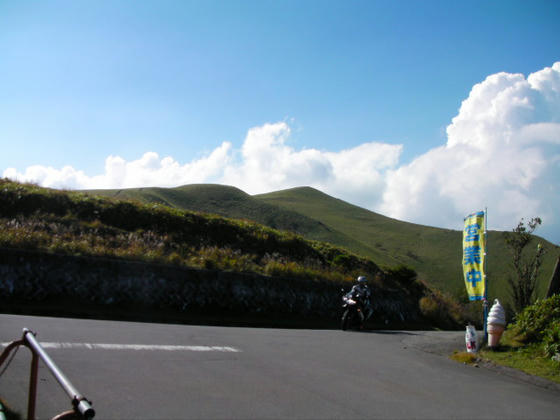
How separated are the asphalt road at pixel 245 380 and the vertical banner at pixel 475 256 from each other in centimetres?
195

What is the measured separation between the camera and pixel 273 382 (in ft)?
22.6

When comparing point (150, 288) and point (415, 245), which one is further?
point (415, 245)

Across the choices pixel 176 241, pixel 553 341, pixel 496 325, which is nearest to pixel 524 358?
pixel 553 341

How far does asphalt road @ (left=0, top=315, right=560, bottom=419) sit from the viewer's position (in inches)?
215

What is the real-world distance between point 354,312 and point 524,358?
7279mm

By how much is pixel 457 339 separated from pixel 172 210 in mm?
16554

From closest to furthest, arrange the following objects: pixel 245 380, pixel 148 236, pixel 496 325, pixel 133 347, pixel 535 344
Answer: pixel 245 380, pixel 133 347, pixel 535 344, pixel 496 325, pixel 148 236

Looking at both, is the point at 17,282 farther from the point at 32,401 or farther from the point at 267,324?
the point at 32,401

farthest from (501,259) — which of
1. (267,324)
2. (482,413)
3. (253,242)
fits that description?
(482,413)

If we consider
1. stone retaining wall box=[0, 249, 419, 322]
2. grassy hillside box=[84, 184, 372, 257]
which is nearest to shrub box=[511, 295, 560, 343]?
stone retaining wall box=[0, 249, 419, 322]

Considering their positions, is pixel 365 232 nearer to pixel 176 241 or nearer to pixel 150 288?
pixel 176 241

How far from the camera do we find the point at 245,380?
6.84 meters

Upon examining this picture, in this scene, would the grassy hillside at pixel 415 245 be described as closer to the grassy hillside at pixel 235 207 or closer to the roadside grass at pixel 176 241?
the grassy hillside at pixel 235 207

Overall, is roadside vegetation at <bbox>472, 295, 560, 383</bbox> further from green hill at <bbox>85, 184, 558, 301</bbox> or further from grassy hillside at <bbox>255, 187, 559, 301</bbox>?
green hill at <bbox>85, 184, 558, 301</bbox>
